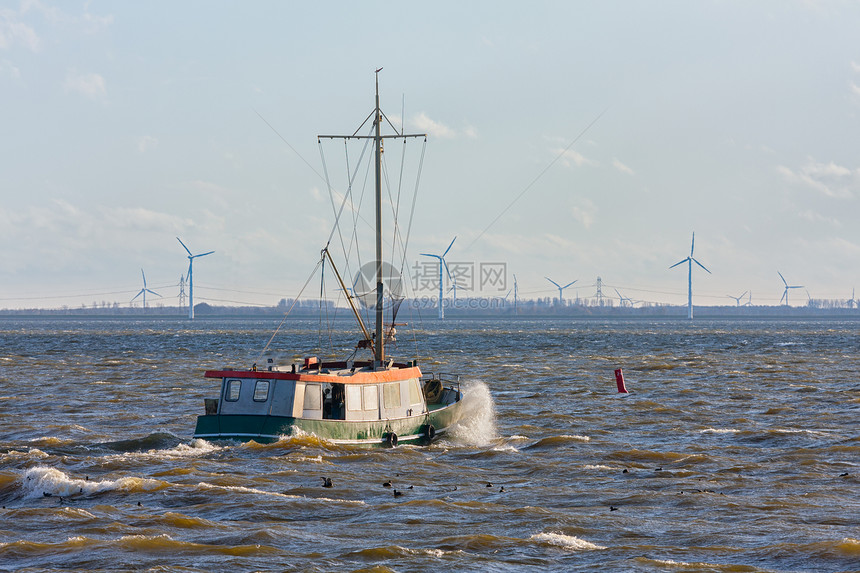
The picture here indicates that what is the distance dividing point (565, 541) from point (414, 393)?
17.0m

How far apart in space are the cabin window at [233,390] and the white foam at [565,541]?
15172 millimetres

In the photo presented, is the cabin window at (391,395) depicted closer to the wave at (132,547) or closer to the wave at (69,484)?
the wave at (69,484)

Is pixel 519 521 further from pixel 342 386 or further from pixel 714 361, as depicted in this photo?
pixel 714 361

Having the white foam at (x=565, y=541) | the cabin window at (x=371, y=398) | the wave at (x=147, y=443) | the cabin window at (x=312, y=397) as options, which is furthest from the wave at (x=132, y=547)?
the cabin window at (x=371, y=398)

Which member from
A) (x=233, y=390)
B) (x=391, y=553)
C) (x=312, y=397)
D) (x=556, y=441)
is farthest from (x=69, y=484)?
(x=556, y=441)

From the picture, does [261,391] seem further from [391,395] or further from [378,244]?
[378,244]

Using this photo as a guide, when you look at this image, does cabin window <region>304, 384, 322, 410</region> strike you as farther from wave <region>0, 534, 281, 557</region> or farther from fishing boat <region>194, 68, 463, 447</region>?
wave <region>0, 534, 281, 557</region>

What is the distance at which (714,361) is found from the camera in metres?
93.2

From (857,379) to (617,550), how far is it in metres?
53.7

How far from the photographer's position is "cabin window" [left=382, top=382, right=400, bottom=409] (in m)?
36.8

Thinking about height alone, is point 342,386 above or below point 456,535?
above

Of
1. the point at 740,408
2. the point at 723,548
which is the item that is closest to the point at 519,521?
the point at 723,548

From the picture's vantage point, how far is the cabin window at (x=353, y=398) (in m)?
35.4

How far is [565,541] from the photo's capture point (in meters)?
22.1
